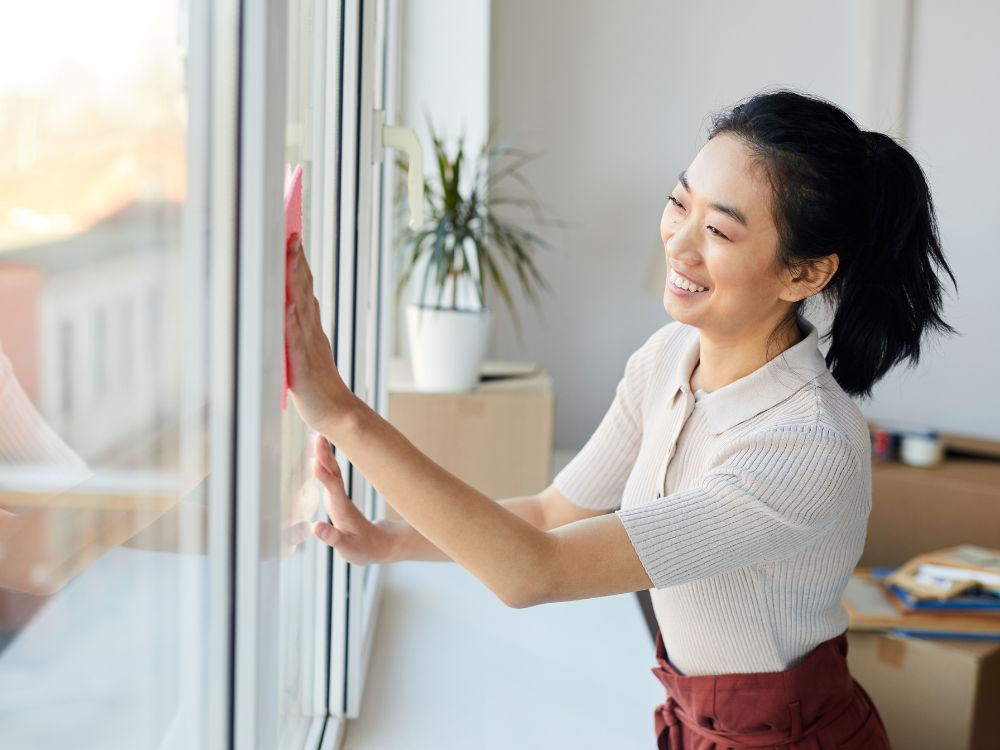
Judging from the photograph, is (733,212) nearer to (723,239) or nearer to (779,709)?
(723,239)

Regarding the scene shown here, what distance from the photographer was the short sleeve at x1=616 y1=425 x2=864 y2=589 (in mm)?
1024

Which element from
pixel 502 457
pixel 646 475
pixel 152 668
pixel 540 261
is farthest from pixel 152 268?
pixel 540 261

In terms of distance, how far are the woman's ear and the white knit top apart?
0.21ft

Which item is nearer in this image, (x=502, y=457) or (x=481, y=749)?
(x=481, y=749)

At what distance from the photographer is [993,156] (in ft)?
11.0

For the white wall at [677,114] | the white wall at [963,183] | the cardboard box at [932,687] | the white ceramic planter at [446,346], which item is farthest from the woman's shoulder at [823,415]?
the white wall at [963,183]

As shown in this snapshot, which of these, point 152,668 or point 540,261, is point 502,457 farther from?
point 152,668

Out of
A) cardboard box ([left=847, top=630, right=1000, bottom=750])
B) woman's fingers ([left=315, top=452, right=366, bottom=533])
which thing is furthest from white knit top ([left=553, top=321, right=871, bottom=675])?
cardboard box ([left=847, top=630, right=1000, bottom=750])

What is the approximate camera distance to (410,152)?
4.57 feet

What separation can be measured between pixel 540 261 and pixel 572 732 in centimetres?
217

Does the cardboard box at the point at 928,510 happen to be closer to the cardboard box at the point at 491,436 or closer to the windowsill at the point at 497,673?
the cardboard box at the point at 491,436

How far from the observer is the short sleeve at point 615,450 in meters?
1.44

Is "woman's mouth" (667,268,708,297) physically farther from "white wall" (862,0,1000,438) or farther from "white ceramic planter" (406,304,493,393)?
"white wall" (862,0,1000,438)

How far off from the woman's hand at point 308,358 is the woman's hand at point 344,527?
0.67 ft
